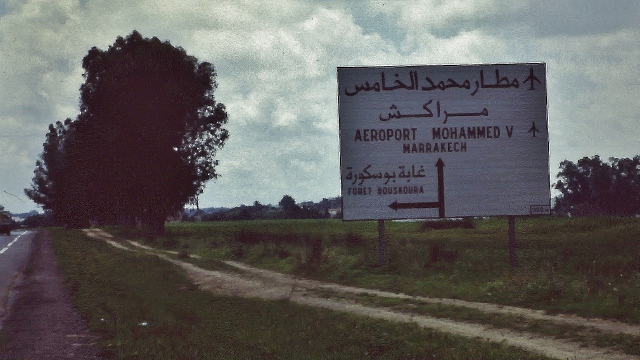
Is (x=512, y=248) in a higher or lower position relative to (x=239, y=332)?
higher

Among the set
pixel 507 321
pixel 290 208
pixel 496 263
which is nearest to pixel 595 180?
pixel 290 208

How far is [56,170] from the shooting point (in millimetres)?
87062

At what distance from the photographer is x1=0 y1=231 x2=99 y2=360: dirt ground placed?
980 cm

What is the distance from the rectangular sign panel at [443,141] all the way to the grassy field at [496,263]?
182cm

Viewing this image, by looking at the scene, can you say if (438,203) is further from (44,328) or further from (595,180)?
(595,180)

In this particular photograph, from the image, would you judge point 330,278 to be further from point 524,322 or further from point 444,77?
point 524,322

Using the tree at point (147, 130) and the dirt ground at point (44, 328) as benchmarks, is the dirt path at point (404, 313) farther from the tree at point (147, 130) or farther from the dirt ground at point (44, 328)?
the tree at point (147, 130)

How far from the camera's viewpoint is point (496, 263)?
20703 millimetres

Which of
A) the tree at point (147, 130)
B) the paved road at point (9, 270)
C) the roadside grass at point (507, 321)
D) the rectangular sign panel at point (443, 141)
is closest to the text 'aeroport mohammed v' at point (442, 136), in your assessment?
the rectangular sign panel at point (443, 141)

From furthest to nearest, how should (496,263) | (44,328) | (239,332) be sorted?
1. (496,263)
2. (44,328)
3. (239,332)

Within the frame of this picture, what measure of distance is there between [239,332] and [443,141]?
33.2ft

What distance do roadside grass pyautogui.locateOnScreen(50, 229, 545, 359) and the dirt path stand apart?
51 cm

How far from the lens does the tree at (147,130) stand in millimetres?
44500

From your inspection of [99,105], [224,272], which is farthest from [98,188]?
[224,272]
